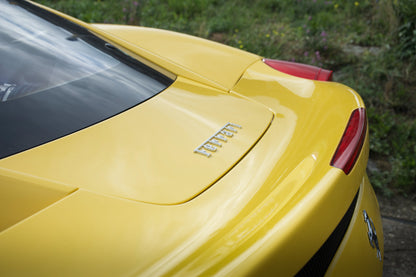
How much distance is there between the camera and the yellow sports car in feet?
2.94

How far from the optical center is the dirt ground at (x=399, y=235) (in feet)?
6.59

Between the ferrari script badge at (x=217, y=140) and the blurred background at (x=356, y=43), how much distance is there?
4.17 ft

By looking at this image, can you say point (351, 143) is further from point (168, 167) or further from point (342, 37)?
point (342, 37)

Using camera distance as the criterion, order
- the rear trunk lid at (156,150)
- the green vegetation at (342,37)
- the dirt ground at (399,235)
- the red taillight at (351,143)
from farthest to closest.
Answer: the green vegetation at (342,37) < the dirt ground at (399,235) < the red taillight at (351,143) < the rear trunk lid at (156,150)

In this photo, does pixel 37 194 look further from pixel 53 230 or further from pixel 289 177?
pixel 289 177

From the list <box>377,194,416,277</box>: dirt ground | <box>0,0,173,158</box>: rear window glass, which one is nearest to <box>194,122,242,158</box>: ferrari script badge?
<box>0,0,173,158</box>: rear window glass

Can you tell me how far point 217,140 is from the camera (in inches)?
50.3

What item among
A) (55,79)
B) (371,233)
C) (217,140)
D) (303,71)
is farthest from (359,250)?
(55,79)

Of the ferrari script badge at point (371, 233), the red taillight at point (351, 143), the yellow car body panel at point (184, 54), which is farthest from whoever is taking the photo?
the yellow car body panel at point (184, 54)

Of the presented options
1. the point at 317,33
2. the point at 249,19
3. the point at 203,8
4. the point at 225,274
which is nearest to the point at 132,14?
the point at 203,8

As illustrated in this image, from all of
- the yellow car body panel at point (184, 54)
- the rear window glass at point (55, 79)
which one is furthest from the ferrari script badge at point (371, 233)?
the rear window glass at point (55, 79)

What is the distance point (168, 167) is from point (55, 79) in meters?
0.61

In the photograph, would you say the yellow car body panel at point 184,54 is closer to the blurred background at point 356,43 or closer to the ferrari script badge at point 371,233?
the ferrari script badge at point 371,233

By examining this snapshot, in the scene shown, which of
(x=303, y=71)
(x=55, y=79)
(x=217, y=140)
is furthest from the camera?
(x=303, y=71)
